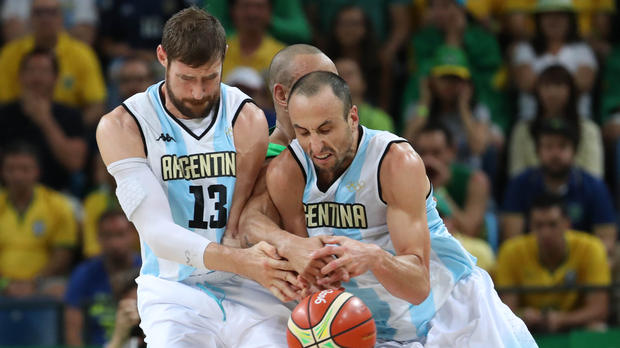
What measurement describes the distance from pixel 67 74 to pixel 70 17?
95 centimetres

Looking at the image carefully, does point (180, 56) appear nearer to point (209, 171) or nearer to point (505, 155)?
point (209, 171)

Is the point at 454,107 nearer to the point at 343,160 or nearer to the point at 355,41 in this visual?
the point at 355,41

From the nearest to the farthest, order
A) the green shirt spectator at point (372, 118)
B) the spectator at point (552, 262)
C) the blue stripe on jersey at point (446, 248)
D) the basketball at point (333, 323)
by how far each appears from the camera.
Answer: the basketball at point (333, 323) < the blue stripe on jersey at point (446, 248) < the spectator at point (552, 262) < the green shirt spectator at point (372, 118)

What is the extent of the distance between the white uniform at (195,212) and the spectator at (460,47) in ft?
17.7

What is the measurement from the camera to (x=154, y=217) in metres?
5.12

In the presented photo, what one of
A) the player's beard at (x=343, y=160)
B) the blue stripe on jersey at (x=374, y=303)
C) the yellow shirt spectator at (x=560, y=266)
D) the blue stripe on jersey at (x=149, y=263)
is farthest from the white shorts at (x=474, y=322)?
the yellow shirt spectator at (x=560, y=266)

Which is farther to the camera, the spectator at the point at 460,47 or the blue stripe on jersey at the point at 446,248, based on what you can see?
the spectator at the point at 460,47

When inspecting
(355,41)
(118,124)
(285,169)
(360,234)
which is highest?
(355,41)

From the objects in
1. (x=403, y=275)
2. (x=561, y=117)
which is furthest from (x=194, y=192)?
(x=561, y=117)

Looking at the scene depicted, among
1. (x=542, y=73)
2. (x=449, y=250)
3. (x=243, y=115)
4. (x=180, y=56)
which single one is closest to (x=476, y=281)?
(x=449, y=250)

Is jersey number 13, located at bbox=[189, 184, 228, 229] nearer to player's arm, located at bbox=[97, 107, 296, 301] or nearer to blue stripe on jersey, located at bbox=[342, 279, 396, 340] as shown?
player's arm, located at bbox=[97, 107, 296, 301]

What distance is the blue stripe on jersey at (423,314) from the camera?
5.38 meters

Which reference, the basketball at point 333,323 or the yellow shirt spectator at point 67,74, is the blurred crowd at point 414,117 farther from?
the basketball at point 333,323

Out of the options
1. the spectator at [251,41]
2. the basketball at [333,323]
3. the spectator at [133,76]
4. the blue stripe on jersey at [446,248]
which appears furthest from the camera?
the spectator at [251,41]
